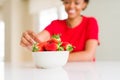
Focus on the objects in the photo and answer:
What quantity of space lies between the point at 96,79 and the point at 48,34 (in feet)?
3.49

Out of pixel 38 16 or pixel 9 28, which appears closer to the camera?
pixel 38 16

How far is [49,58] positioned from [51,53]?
2 cm

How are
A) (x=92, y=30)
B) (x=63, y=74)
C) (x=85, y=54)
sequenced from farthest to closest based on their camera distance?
(x=92, y=30), (x=85, y=54), (x=63, y=74)

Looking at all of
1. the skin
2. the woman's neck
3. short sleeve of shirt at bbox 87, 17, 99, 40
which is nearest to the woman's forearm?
the skin

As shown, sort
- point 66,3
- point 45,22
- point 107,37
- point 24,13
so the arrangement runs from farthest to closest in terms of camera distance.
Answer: point 24,13, point 45,22, point 107,37, point 66,3

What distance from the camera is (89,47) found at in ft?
4.69

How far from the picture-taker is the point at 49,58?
0.92 meters

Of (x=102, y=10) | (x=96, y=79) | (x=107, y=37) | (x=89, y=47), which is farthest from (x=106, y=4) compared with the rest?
(x=96, y=79)

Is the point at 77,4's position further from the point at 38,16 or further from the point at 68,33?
the point at 38,16

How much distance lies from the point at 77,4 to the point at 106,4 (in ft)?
4.84

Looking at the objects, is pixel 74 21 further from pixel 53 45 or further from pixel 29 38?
pixel 53 45

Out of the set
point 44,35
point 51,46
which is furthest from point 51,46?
point 44,35

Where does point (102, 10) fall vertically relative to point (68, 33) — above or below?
above

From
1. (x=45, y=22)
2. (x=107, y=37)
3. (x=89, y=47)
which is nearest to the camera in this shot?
(x=89, y=47)
